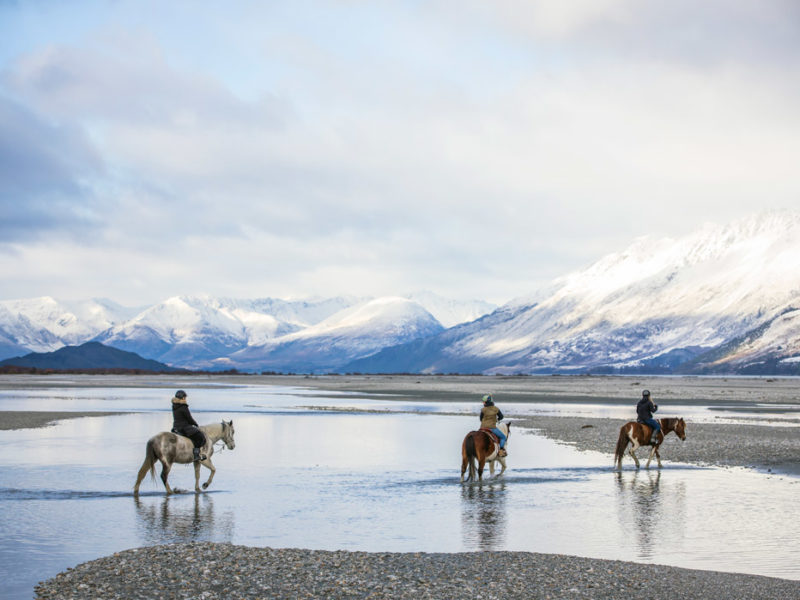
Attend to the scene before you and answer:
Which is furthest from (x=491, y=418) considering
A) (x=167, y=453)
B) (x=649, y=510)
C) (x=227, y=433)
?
(x=167, y=453)

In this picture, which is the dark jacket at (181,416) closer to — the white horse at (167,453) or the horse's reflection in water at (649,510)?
the white horse at (167,453)

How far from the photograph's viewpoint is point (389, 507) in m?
23.1

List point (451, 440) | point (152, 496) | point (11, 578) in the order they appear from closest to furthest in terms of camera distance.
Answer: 1. point (11, 578)
2. point (152, 496)
3. point (451, 440)

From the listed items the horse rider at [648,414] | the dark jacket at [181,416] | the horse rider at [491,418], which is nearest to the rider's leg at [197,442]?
the dark jacket at [181,416]

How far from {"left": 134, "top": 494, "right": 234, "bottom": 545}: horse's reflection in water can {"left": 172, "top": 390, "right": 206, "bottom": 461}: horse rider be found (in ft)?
4.91

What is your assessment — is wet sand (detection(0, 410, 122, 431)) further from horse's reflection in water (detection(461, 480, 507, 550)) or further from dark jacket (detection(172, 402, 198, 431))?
horse's reflection in water (detection(461, 480, 507, 550))

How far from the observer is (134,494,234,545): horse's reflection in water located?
1919 cm

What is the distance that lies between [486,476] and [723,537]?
10.6 metres

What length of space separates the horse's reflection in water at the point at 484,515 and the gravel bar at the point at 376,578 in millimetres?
1629

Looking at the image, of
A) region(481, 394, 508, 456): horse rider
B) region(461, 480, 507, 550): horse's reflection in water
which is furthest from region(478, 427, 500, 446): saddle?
region(461, 480, 507, 550): horse's reflection in water

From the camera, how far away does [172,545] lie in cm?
1775

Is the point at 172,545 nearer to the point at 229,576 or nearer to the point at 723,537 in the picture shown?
the point at 229,576

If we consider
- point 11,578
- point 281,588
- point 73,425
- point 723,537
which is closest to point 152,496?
point 11,578

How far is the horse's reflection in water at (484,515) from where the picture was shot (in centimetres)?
1909
